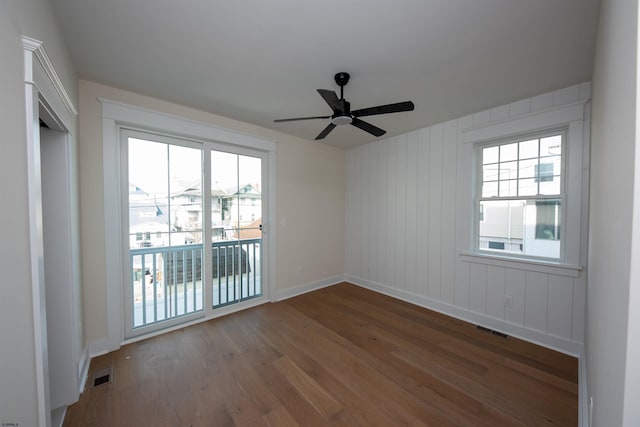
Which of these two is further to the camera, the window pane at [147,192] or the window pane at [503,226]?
the window pane at [503,226]

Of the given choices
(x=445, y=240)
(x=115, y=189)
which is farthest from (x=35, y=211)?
(x=445, y=240)

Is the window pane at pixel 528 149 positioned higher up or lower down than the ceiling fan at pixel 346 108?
lower down

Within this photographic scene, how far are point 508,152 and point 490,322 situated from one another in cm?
203

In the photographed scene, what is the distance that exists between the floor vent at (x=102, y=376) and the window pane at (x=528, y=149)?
461 cm

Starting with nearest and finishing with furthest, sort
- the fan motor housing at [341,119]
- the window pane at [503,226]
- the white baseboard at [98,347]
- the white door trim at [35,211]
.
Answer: the white door trim at [35,211] < the fan motor housing at [341,119] < the white baseboard at [98,347] < the window pane at [503,226]

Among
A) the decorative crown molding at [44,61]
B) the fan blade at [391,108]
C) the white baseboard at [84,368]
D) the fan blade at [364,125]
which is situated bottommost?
the white baseboard at [84,368]

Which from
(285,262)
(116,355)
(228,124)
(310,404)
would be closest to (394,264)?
(285,262)

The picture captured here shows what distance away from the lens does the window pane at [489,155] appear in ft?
9.61

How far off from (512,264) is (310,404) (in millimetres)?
2571

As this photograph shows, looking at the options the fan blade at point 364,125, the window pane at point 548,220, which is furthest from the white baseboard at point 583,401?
the fan blade at point 364,125

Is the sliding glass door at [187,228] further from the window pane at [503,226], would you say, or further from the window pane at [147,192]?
the window pane at [503,226]

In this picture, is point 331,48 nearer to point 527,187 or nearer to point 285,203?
point 285,203

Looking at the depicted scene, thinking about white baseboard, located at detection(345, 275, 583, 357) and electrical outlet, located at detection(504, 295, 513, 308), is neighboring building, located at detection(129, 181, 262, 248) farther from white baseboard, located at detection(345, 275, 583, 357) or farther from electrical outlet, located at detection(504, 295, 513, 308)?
electrical outlet, located at detection(504, 295, 513, 308)

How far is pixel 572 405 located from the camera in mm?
1730
